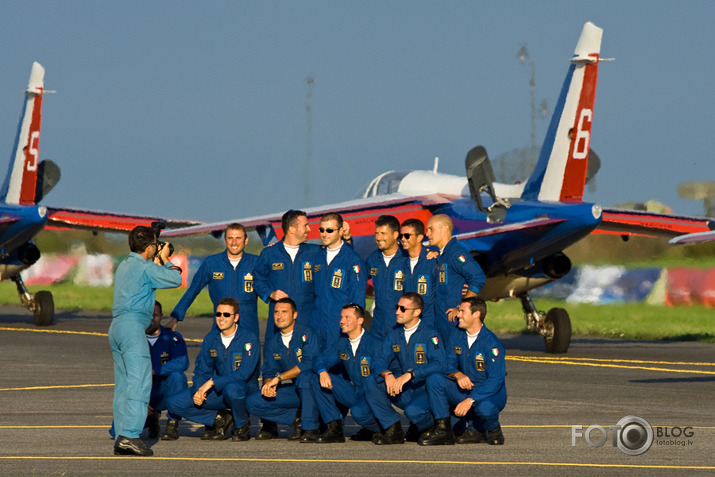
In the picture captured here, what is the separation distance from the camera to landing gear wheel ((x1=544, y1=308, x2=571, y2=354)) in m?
20.5

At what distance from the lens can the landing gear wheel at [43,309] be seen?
91.6 ft

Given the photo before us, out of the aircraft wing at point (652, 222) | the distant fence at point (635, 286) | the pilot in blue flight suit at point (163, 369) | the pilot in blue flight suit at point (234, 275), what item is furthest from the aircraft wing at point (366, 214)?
the pilot in blue flight suit at point (163, 369)

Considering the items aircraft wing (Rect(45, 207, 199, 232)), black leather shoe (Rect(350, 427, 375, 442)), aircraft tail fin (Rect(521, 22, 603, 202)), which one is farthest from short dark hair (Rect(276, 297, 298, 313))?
aircraft wing (Rect(45, 207, 199, 232))

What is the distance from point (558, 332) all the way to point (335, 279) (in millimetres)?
10404

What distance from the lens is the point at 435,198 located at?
21.9 m

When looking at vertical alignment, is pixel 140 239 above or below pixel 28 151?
below

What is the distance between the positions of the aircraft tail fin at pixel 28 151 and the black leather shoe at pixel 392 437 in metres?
19.1

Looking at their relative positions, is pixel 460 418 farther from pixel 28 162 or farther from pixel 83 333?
pixel 28 162

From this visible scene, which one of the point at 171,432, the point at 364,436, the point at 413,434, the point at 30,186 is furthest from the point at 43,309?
the point at 413,434

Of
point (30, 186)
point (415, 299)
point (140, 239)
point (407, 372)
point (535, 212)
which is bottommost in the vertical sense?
point (407, 372)

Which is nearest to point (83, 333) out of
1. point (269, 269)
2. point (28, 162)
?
point (28, 162)

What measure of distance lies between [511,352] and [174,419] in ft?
37.8

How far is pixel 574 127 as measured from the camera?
744 inches

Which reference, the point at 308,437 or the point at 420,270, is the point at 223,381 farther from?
the point at 420,270
